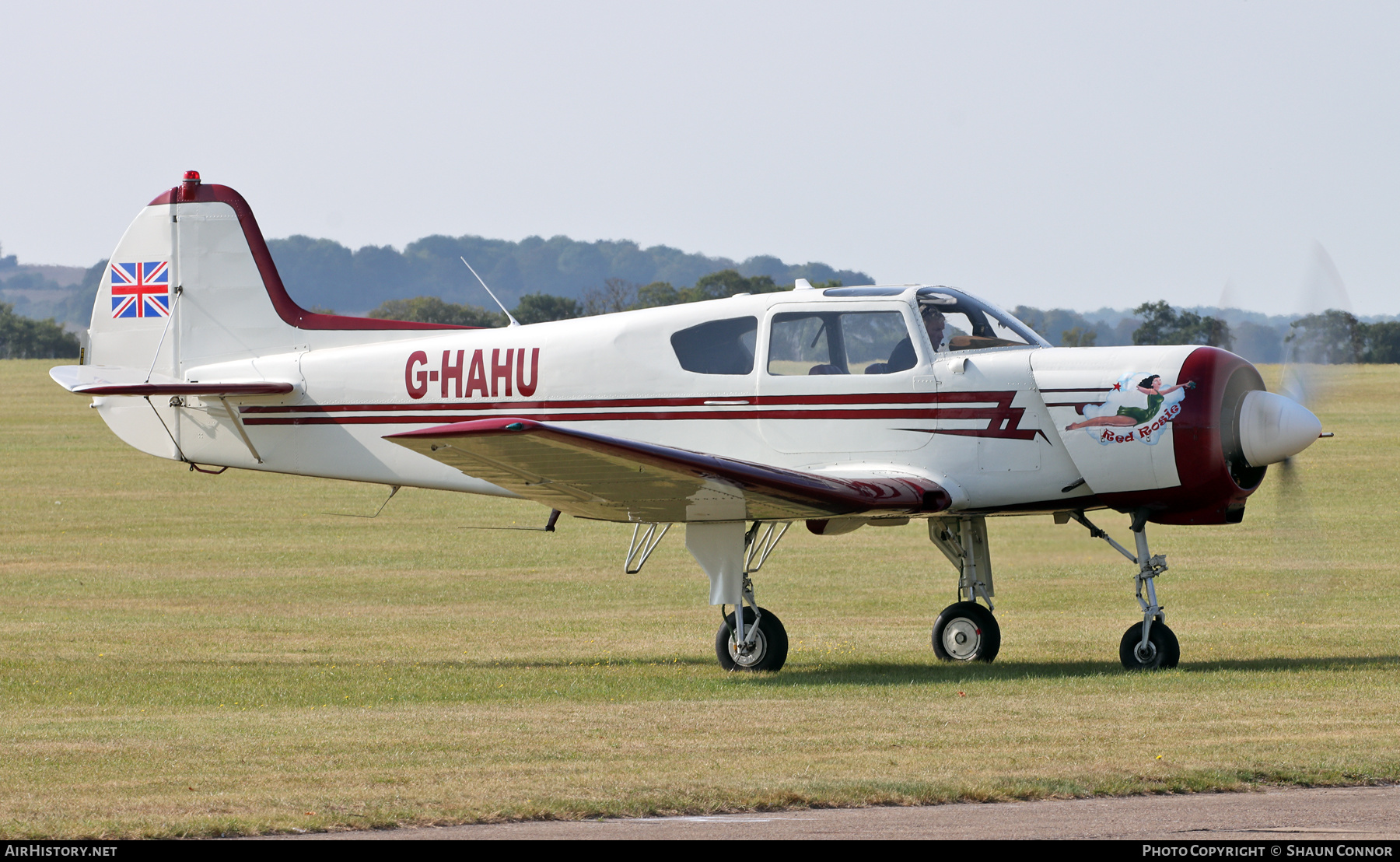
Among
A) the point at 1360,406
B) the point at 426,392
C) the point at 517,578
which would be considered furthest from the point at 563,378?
the point at 1360,406

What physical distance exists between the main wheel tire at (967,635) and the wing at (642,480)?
1.71 m

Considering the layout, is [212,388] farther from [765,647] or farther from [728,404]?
[765,647]

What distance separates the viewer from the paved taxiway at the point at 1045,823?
6.93 metres

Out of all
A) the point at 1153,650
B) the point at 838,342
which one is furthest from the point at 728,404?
the point at 1153,650

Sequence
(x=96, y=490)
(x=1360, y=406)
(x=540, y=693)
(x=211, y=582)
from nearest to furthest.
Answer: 1. (x=540, y=693)
2. (x=211, y=582)
3. (x=96, y=490)
4. (x=1360, y=406)

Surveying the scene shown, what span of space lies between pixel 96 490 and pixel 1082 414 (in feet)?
98.8

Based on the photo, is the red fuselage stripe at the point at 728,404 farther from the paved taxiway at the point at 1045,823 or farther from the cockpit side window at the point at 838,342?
the paved taxiway at the point at 1045,823

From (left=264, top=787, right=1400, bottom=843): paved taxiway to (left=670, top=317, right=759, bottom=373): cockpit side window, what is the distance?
5952 millimetres

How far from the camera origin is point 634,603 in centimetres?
1977

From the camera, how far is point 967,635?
13641mm

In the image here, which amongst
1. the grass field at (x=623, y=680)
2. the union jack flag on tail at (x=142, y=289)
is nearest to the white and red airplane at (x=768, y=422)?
the union jack flag on tail at (x=142, y=289)

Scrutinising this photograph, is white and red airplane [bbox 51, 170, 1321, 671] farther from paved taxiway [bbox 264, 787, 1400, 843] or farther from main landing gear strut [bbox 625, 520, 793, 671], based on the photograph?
paved taxiway [bbox 264, 787, 1400, 843]

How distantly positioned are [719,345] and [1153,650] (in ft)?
14.0

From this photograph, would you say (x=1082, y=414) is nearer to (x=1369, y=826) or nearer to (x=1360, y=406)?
(x=1369, y=826)
